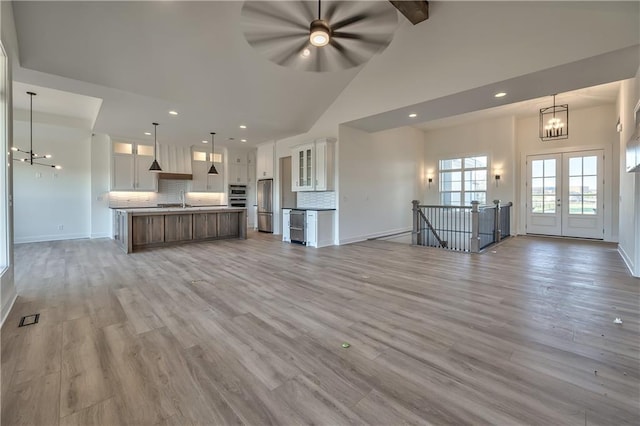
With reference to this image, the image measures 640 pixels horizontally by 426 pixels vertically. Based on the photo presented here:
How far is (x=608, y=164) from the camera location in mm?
6996

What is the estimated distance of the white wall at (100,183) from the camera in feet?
25.9

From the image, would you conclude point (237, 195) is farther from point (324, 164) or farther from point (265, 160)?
point (324, 164)

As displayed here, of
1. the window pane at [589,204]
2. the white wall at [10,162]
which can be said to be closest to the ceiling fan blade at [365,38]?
the white wall at [10,162]

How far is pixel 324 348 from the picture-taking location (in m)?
2.10

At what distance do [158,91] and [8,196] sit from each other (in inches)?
114

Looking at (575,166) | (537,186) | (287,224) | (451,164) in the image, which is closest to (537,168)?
(537,186)

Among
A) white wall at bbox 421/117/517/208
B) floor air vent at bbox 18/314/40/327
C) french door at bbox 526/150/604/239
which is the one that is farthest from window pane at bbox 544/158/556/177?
floor air vent at bbox 18/314/40/327

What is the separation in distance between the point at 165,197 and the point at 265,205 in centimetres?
332

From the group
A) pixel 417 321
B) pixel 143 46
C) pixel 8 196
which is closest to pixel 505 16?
pixel 417 321

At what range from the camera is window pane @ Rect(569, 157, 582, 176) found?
7434 mm

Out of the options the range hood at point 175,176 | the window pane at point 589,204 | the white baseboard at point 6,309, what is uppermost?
the range hood at point 175,176

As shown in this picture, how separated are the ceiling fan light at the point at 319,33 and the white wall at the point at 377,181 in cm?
430

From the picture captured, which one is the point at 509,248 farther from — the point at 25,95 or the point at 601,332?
the point at 25,95

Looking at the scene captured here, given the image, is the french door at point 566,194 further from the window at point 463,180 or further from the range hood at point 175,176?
the range hood at point 175,176
